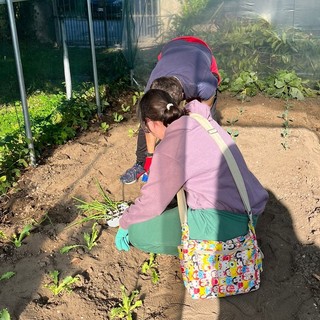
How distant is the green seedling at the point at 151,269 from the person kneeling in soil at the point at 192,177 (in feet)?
1.25

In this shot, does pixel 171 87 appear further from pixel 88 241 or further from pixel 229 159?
pixel 88 241

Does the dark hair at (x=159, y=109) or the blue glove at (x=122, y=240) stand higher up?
the dark hair at (x=159, y=109)

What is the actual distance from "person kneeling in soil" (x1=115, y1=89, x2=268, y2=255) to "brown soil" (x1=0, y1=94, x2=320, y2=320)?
44 cm

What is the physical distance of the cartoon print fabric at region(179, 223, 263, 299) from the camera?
8.59 feet

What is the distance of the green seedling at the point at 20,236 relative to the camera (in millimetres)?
3268

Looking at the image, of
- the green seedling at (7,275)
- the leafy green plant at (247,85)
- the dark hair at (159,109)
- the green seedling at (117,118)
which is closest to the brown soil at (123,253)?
the green seedling at (7,275)

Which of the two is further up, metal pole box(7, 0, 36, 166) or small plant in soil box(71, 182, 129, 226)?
metal pole box(7, 0, 36, 166)

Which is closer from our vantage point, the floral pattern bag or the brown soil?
the floral pattern bag

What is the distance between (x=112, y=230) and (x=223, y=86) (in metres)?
3.58

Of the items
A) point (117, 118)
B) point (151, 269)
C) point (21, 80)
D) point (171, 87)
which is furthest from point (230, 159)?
point (117, 118)

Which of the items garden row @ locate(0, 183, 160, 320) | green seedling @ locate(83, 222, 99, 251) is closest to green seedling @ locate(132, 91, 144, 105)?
garden row @ locate(0, 183, 160, 320)

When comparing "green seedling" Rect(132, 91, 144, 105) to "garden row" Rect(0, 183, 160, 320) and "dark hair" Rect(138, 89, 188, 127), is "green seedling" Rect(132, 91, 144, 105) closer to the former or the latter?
"garden row" Rect(0, 183, 160, 320)

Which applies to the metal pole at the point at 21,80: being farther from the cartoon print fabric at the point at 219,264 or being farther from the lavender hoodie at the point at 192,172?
the cartoon print fabric at the point at 219,264

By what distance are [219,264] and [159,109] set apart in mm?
909
